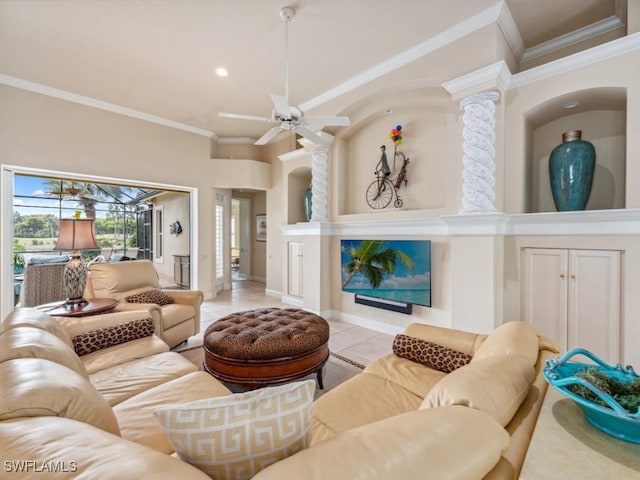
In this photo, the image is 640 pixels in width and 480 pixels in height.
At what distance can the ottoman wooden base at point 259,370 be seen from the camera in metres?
1.99

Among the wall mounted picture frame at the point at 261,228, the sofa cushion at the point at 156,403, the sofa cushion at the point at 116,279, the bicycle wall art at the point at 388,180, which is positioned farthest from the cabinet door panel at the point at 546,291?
the wall mounted picture frame at the point at 261,228

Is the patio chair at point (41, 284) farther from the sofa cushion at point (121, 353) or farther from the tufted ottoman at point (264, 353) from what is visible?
the tufted ottoman at point (264, 353)

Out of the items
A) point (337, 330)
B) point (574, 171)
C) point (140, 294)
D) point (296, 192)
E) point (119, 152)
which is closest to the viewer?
point (574, 171)

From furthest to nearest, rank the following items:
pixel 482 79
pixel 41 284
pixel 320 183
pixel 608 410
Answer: pixel 320 183 → pixel 41 284 → pixel 482 79 → pixel 608 410

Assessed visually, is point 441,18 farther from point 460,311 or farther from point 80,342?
point 80,342

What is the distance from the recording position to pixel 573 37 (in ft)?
9.71

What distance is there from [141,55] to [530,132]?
4.58 metres

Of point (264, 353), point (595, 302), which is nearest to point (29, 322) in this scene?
point (264, 353)

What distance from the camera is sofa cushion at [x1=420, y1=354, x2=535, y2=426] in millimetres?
874

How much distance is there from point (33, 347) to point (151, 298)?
2106mm

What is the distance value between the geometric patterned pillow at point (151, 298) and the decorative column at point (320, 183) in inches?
90.9

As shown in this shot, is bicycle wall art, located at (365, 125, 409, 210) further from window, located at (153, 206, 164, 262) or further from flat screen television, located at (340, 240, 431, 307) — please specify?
window, located at (153, 206, 164, 262)

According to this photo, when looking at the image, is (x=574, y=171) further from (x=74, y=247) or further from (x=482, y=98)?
(x=74, y=247)

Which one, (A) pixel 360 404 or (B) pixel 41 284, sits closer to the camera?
(A) pixel 360 404
